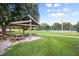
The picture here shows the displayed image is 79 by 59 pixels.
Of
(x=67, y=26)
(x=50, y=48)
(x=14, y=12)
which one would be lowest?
(x=50, y=48)

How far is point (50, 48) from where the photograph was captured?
3121 mm

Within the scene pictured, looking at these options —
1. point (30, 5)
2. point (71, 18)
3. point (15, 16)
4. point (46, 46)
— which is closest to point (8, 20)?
point (15, 16)

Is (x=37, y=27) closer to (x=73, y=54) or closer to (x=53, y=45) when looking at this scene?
(x=53, y=45)

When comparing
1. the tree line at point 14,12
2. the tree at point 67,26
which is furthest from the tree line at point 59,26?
the tree line at point 14,12

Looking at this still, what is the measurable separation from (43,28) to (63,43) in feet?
1.00

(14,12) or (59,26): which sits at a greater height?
(14,12)

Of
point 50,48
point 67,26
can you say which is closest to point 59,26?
point 67,26

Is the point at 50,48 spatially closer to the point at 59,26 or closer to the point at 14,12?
the point at 59,26

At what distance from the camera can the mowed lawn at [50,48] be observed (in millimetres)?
3107

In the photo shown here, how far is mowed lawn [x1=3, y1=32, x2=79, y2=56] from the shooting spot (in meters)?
3.11

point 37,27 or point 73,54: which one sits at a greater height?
point 37,27

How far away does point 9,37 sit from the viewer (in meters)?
3.21

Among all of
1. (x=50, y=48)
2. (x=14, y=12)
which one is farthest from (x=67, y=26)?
(x=14, y=12)

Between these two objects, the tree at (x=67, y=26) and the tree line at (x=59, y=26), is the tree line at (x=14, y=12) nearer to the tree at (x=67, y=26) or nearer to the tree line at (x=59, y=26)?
the tree line at (x=59, y=26)
